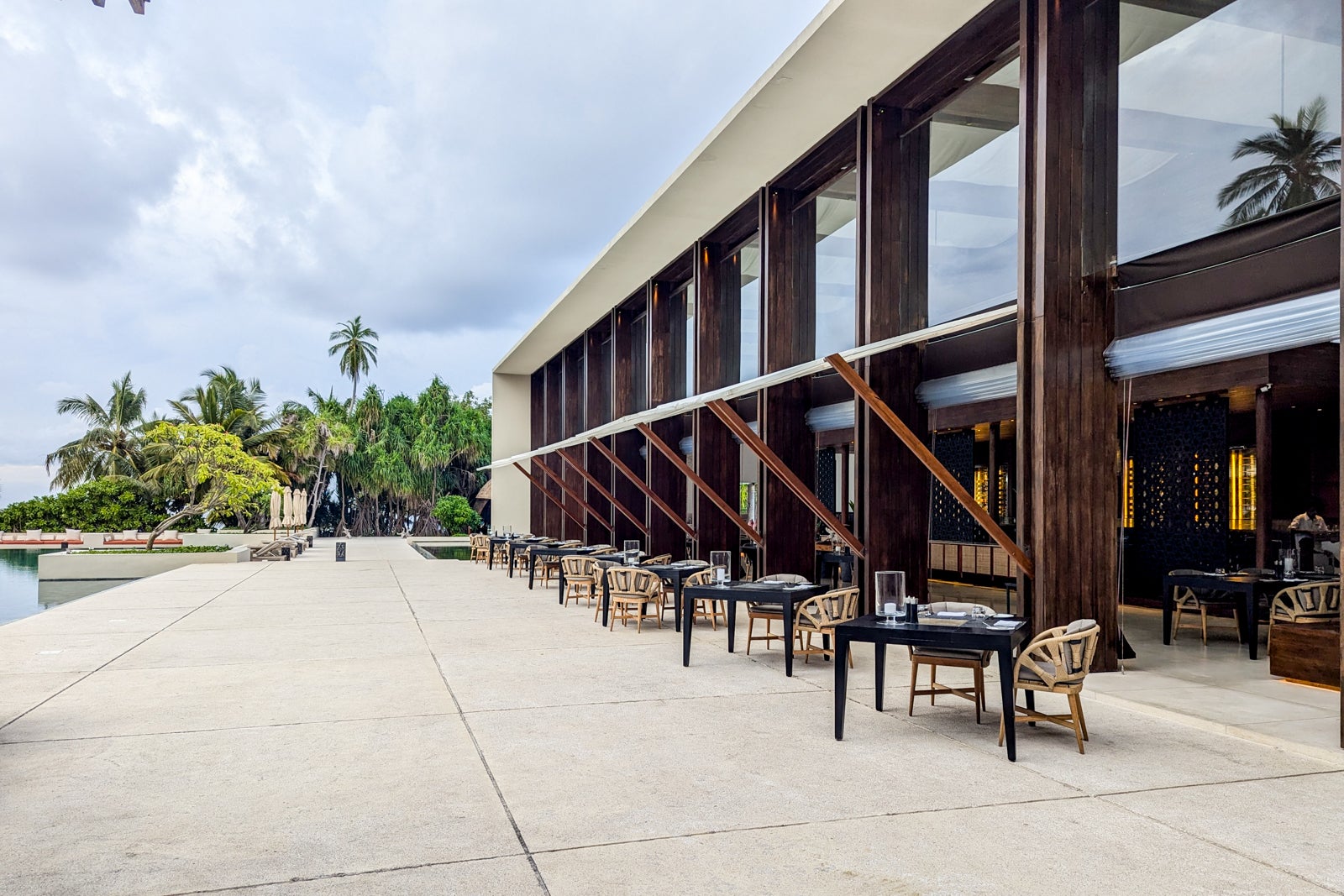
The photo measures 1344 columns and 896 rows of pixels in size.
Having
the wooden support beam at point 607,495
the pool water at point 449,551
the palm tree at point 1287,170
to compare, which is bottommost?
the pool water at point 449,551

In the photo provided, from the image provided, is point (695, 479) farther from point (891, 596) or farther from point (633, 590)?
point (891, 596)

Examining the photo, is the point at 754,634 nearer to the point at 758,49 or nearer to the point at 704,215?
the point at 704,215

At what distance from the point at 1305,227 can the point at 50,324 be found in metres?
136

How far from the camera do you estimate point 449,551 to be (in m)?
29.1

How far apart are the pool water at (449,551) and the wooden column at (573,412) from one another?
9.69 feet

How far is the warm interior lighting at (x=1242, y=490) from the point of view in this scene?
38.5 feet

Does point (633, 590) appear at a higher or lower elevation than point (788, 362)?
lower

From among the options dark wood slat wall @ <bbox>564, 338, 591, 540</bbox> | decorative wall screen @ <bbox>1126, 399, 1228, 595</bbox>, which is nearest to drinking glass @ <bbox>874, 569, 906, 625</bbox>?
decorative wall screen @ <bbox>1126, 399, 1228, 595</bbox>

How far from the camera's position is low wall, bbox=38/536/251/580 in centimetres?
1853

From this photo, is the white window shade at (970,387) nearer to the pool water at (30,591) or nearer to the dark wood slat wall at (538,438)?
the pool water at (30,591)

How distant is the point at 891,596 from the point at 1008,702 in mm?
1078

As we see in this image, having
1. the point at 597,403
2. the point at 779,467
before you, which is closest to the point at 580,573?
the point at 779,467

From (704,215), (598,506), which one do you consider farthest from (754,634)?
(598,506)

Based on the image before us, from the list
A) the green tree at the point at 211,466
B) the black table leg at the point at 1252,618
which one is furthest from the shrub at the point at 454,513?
the black table leg at the point at 1252,618
